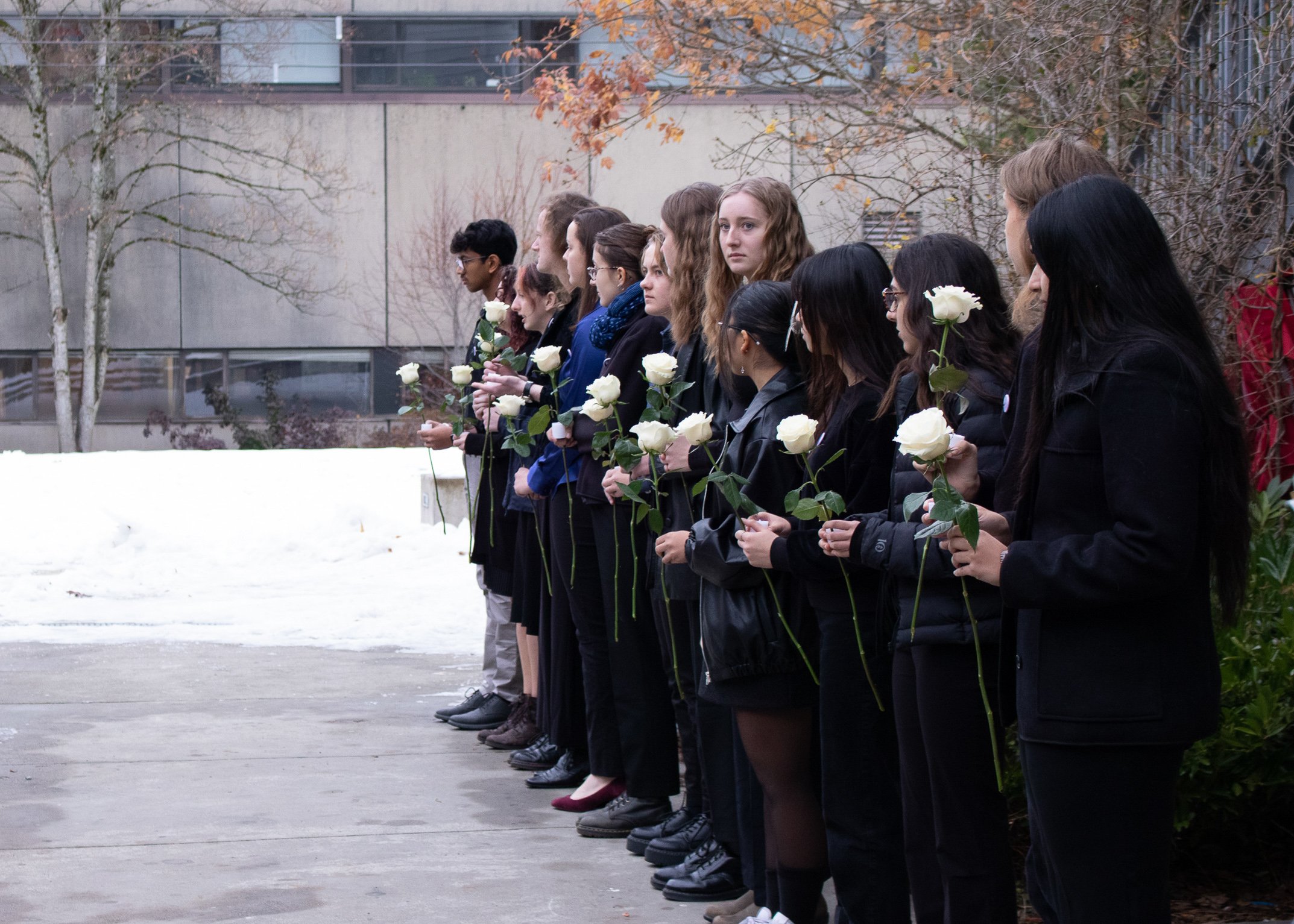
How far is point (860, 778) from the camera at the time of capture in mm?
3783

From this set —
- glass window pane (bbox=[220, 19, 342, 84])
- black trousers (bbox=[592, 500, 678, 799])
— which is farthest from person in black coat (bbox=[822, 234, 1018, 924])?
glass window pane (bbox=[220, 19, 342, 84])

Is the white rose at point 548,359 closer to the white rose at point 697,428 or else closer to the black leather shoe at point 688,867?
the white rose at point 697,428

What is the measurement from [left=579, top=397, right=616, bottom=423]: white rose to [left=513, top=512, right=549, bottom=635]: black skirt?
1.80 metres

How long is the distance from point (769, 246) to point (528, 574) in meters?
2.62

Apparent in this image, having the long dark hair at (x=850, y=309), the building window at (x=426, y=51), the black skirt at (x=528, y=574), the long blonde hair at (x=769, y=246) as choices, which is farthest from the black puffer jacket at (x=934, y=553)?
the building window at (x=426, y=51)

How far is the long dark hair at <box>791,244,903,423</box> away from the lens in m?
3.97

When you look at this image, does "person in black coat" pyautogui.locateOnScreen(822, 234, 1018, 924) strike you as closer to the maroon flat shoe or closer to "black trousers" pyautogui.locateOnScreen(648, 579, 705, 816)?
"black trousers" pyautogui.locateOnScreen(648, 579, 705, 816)

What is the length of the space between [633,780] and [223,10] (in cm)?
2351

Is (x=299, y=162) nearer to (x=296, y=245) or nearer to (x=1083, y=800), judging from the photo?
(x=296, y=245)

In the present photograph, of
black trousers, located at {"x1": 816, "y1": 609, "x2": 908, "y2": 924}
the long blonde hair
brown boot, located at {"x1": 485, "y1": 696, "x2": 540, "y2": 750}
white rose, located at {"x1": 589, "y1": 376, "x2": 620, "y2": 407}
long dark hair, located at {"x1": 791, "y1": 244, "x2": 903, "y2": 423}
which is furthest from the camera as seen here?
brown boot, located at {"x1": 485, "y1": 696, "x2": 540, "y2": 750}

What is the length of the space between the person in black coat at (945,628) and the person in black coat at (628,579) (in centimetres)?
182

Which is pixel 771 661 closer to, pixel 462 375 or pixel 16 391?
pixel 462 375

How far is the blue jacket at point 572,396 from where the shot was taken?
5785 mm

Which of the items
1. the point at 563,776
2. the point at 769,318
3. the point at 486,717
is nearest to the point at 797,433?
the point at 769,318
